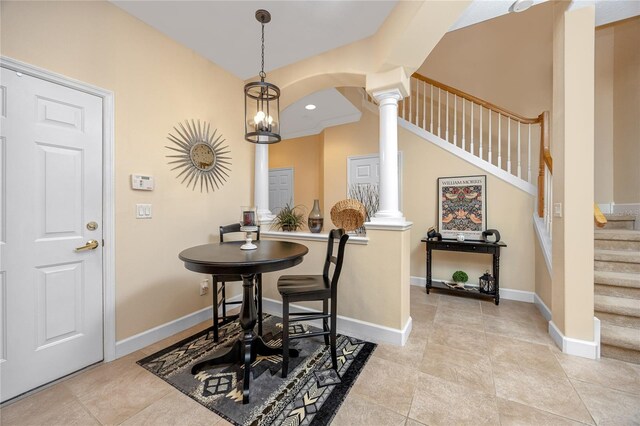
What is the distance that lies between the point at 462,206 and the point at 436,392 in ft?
8.54

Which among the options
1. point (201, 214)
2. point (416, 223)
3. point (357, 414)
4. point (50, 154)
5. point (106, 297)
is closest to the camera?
point (357, 414)

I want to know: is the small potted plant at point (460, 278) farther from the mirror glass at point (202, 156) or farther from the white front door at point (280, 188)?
the white front door at point (280, 188)

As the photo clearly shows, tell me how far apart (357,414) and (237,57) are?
3.23 m

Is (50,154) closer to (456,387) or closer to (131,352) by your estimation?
(131,352)

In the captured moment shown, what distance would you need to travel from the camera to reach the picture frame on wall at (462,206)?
3391mm

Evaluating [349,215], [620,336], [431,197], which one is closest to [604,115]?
[431,197]

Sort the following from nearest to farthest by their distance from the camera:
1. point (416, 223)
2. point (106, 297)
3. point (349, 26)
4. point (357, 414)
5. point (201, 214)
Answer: point (357, 414)
point (106, 297)
point (349, 26)
point (201, 214)
point (416, 223)

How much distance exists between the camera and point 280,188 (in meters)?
5.81

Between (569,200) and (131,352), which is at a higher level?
(569,200)

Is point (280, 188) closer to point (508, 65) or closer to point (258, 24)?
point (258, 24)

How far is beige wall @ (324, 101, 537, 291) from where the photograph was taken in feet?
10.6

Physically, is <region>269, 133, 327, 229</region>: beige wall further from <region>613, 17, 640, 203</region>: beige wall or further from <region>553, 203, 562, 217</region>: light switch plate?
<region>613, 17, 640, 203</region>: beige wall

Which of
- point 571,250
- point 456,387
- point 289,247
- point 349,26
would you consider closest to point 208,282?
point 289,247

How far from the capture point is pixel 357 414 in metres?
1.42
